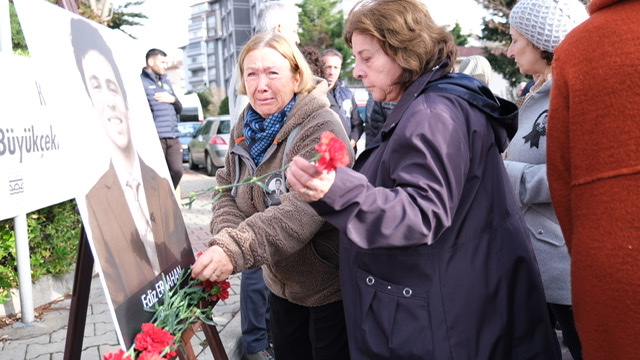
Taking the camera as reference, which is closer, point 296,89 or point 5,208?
point 296,89

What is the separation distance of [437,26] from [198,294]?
1.21 meters

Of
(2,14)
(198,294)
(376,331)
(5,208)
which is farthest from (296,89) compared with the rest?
(2,14)

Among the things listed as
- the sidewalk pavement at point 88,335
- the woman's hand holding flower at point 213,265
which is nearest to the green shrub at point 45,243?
the sidewalk pavement at point 88,335

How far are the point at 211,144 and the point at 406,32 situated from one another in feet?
41.8

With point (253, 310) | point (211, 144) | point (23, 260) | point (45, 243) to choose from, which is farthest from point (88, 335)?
point (211, 144)

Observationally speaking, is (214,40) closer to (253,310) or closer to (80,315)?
(253,310)

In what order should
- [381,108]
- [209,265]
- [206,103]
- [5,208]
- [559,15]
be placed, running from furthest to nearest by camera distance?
[206,103], [381,108], [5,208], [559,15], [209,265]

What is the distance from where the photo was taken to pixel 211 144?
45.6 ft

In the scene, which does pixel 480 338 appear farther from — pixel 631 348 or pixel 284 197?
pixel 284 197

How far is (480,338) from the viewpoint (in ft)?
5.11

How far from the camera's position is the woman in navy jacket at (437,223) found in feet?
4.58

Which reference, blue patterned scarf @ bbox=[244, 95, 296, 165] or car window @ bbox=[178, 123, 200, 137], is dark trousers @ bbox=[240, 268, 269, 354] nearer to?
blue patterned scarf @ bbox=[244, 95, 296, 165]

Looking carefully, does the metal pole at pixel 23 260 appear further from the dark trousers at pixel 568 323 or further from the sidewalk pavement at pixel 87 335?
the dark trousers at pixel 568 323

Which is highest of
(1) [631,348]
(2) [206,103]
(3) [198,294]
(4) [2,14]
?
(4) [2,14]
